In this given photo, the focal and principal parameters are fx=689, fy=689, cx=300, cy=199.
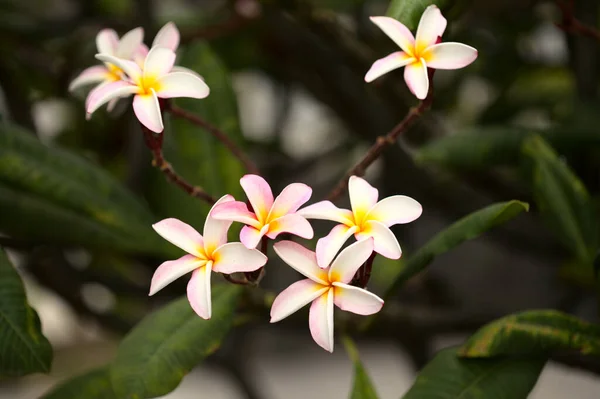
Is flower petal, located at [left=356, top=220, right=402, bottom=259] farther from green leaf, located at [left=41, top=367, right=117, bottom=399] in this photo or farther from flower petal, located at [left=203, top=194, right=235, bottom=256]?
green leaf, located at [left=41, top=367, right=117, bottom=399]

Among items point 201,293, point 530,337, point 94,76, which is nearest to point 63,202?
point 94,76

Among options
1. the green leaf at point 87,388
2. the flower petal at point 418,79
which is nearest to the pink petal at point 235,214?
the flower petal at point 418,79

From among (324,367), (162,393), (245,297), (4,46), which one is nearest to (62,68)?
(4,46)

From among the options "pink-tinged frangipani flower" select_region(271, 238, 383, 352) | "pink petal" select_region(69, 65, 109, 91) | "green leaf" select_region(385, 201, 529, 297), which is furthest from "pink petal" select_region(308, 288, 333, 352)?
"pink petal" select_region(69, 65, 109, 91)

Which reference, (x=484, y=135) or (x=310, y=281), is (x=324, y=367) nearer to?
(x=484, y=135)

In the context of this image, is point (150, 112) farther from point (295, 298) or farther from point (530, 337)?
point (530, 337)

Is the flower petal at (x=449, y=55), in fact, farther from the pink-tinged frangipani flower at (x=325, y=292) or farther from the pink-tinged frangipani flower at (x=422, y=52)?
the pink-tinged frangipani flower at (x=325, y=292)
